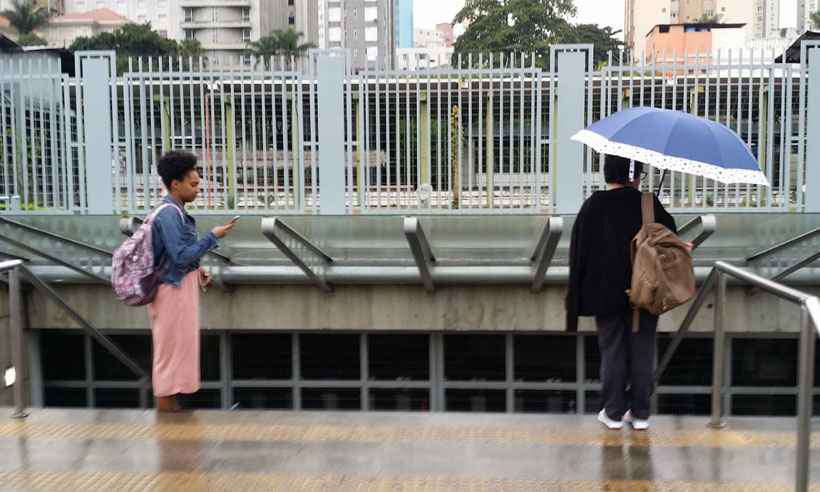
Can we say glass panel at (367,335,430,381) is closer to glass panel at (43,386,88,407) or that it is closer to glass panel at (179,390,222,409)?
glass panel at (179,390,222,409)

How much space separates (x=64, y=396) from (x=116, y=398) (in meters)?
0.57

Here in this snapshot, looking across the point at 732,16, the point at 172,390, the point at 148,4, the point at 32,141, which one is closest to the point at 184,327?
the point at 172,390

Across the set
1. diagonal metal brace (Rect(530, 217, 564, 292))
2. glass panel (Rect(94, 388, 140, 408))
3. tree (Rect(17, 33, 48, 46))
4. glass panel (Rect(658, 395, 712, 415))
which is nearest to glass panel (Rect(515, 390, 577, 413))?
glass panel (Rect(658, 395, 712, 415))

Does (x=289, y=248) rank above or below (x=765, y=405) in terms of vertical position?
above

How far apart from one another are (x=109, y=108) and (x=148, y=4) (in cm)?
9824

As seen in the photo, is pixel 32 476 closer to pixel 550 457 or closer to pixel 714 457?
Answer: pixel 550 457

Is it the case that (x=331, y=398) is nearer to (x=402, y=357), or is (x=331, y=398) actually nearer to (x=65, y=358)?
(x=402, y=357)

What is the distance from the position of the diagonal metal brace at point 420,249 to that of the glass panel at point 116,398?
383 cm

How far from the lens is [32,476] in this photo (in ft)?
15.6

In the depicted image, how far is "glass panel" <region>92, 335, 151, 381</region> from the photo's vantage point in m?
10.5

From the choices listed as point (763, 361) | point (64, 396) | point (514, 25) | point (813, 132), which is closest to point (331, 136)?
point (64, 396)

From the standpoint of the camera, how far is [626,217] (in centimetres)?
509

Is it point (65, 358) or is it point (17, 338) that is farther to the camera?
point (65, 358)

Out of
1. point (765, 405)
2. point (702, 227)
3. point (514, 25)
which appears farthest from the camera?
point (514, 25)
